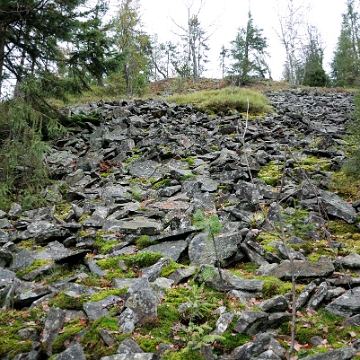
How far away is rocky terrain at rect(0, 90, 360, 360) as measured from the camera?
10.2ft

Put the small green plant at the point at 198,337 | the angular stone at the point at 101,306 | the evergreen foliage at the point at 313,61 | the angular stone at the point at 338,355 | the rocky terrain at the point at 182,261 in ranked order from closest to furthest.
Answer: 1. the angular stone at the point at 338,355
2. the small green plant at the point at 198,337
3. the rocky terrain at the point at 182,261
4. the angular stone at the point at 101,306
5. the evergreen foliage at the point at 313,61

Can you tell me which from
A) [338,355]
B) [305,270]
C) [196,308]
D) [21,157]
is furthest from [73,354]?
[21,157]

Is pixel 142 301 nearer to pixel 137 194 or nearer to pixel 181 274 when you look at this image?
pixel 181 274

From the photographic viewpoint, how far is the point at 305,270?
4.13 meters

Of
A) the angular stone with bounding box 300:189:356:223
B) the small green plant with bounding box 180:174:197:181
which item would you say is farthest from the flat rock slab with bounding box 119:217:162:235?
the angular stone with bounding box 300:189:356:223

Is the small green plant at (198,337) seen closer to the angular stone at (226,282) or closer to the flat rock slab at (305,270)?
the angular stone at (226,282)

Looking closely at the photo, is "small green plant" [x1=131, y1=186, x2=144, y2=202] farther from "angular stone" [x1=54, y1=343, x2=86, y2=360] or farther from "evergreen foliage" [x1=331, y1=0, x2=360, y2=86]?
"evergreen foliage" [x1=331, y1=0, x2=360, y2=86]

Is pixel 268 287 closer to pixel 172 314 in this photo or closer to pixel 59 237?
pixel 172 314

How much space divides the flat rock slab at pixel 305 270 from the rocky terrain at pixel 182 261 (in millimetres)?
18

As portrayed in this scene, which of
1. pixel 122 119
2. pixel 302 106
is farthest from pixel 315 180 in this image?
pixel 302 106

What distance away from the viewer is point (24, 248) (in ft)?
18.0

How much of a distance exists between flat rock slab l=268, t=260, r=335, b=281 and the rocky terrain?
0.06 feet

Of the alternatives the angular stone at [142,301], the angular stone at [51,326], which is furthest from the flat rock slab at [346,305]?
the angular stone at [51,326]

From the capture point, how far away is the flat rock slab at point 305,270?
4.06 meters
